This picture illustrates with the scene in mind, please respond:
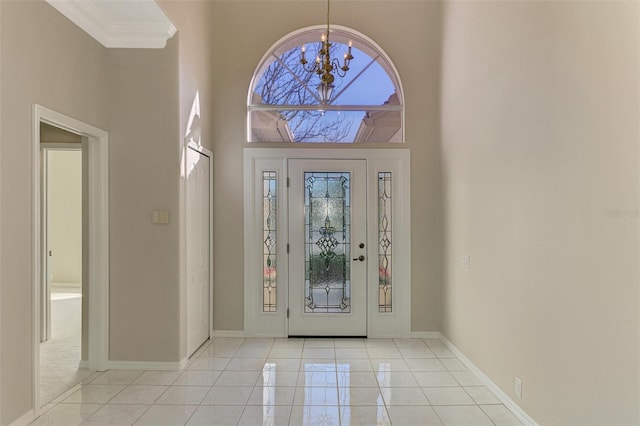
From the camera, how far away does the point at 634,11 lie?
170 centimetres

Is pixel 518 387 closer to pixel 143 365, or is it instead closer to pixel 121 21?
pixel 143 365

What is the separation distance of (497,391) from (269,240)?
2.75 m

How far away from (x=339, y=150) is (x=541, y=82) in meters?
2.38

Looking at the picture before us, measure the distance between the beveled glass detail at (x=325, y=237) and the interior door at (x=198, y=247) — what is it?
3.76ft

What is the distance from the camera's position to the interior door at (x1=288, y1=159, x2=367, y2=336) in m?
4.46

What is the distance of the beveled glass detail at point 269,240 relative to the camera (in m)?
4.49

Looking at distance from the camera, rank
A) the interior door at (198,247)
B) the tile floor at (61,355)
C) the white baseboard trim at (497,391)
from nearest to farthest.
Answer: the white baseboard trim at (497,391) → the tile floor at (61,355) → the interior door at (198,247)

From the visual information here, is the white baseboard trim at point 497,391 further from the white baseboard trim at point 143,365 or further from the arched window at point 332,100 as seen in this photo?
the white baseboard trim at point 143,365

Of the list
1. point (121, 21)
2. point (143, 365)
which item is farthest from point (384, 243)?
point (121, 21)

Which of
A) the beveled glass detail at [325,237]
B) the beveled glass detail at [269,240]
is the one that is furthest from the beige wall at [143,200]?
the beveled glass detail at [325,237]

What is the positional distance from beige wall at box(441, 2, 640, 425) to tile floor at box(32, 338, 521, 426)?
406 mm

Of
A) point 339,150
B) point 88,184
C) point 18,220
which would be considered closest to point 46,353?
point 88,184

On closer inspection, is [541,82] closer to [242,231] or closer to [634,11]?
[634,11]

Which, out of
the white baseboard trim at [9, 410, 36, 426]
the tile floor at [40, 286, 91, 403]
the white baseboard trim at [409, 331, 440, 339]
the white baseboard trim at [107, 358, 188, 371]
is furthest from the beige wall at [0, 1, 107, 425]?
the white baseboard trim at [409, 331, 440, 339]
